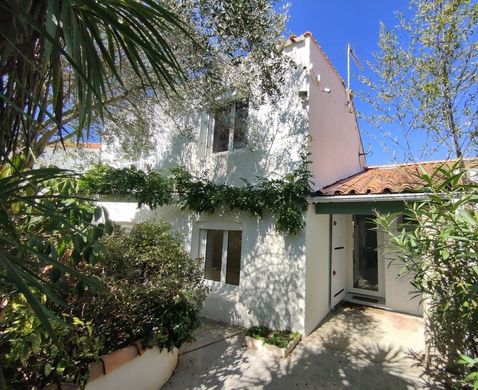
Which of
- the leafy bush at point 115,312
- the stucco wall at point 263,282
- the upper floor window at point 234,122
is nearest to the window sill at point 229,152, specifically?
the upper floor window at point 234,122

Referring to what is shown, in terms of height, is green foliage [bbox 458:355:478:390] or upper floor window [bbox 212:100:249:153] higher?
upper floor window [bbox 212:100:249:153]

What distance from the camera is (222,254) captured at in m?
9.00

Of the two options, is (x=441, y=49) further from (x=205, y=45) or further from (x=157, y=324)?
(x=157, y=324)

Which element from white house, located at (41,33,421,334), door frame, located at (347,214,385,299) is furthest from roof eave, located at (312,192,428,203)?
door frame, located at (347,214,385,299)

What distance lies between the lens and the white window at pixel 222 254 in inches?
345

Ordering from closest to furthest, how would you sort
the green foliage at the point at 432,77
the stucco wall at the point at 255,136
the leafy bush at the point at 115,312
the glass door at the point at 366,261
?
the leafy bush at the point at 115,312, the green foliage at the point at 432,77, the stucco wall at the point at 255,136, the glass door at the point at 366,261

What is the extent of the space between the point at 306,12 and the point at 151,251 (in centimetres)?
715

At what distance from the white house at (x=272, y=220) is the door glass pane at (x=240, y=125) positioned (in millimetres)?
33

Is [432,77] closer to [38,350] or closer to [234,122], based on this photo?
[234,122]

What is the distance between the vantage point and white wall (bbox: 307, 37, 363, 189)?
8.25m

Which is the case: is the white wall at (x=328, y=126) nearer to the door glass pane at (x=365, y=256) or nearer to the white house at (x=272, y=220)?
the white house at (x=272, y=220)

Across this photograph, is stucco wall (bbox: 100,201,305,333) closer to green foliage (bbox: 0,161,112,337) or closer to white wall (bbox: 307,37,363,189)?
white wall (bbox: 307,37,363,189)

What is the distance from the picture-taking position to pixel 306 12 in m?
7.52

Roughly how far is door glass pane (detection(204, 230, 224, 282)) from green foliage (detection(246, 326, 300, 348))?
7.26 ft
